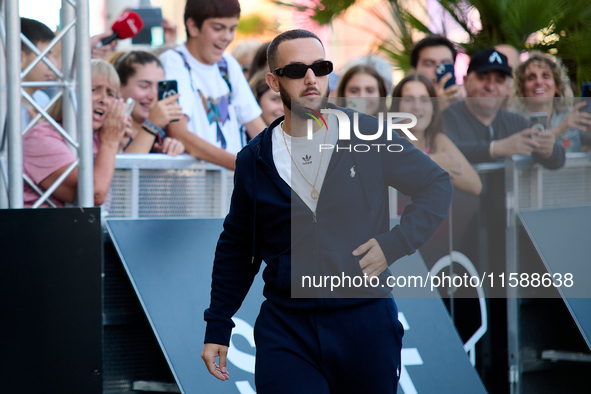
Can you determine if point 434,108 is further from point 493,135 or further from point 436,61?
point 436,61

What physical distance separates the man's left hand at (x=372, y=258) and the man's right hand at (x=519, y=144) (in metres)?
2.46

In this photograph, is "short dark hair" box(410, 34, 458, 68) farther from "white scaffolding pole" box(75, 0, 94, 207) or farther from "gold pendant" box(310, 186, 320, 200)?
"gold pendant" box(310, 186, 320, 200)

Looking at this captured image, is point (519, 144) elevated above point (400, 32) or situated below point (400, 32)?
below

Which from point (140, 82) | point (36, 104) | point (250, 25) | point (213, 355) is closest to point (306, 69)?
point (213, 355)

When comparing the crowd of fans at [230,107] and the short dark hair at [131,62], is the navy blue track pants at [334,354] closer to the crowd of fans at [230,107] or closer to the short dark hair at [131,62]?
the crowd of fans at [230,107]

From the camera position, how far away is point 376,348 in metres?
2.63

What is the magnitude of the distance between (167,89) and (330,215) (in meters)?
2.38

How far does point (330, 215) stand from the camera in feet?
8.88

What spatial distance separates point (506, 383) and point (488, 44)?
194 inches

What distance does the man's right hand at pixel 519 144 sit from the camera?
4.81 meters

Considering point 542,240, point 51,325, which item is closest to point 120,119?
point 51,325

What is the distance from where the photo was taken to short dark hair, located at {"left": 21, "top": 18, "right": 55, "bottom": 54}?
4.65 meters

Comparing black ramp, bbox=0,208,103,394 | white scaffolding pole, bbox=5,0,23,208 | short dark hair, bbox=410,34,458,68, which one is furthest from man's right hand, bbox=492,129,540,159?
white scaffolding pole, bbox=5,0,23,208

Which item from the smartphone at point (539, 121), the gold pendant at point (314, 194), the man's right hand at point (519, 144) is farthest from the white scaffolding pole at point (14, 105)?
the smartphone at point (539, 121)
